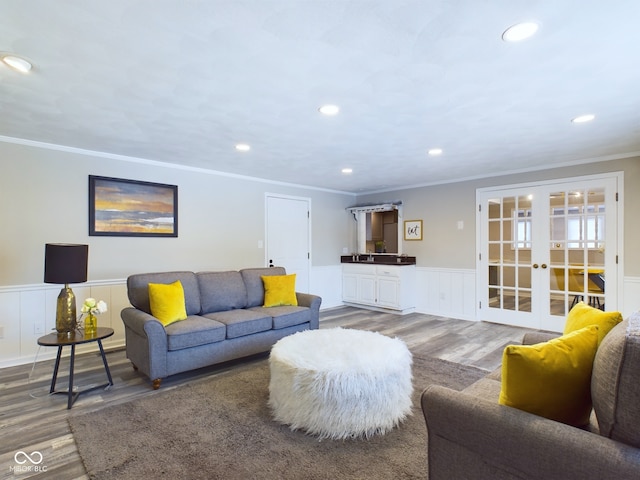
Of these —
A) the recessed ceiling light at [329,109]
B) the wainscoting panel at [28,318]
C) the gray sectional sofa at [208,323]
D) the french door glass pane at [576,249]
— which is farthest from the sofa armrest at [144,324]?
the french door glass pane at [576,249]

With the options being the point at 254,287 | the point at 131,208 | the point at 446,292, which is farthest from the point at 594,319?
the point at 131,208

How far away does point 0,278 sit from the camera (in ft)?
11.0

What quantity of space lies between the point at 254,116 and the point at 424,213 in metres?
3.91

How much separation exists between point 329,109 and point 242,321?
7.01 ft

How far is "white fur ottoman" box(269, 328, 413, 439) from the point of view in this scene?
83.6 inches

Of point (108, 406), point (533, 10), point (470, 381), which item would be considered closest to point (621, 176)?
point (470, 381)

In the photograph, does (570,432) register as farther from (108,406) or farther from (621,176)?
(621,176)

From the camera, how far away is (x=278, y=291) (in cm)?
409

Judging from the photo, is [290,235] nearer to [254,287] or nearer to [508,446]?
[254,287]

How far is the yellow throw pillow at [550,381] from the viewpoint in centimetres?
126

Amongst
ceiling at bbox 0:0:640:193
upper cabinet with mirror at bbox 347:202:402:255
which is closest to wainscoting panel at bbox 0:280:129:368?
ceiling at bbox 0:0:640:193

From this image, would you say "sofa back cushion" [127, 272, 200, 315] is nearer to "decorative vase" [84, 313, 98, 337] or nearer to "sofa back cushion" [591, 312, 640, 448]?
"decorative vase" [84, 313, 98, 337]

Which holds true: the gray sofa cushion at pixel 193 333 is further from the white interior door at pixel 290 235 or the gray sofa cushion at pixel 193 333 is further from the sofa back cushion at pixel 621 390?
the sofa back cushion at pixel 621 390
